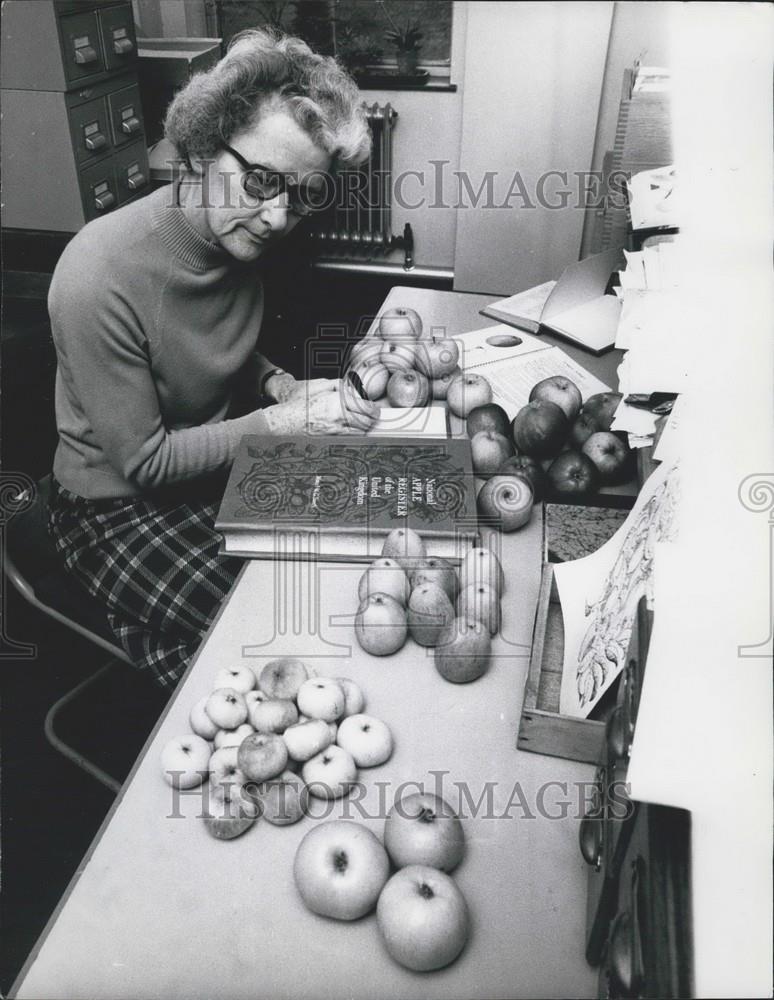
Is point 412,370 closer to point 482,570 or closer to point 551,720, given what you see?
point 482,570

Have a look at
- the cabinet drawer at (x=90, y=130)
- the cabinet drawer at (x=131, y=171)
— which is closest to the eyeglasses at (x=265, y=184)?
the cabinet drawer at (x=90, y=130)

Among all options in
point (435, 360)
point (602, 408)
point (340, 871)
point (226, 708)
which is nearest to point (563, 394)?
point (602, 408)

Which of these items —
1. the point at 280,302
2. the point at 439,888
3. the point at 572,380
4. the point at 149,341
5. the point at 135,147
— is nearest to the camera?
the point at 439,888

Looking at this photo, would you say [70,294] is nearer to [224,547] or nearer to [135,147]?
Answer: [224,547]

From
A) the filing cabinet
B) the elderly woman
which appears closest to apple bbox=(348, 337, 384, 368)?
the elderly woman

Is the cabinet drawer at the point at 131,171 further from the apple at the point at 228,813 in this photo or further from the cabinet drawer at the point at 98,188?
the apple at the point at 228,813

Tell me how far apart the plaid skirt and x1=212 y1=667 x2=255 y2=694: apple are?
398 mm

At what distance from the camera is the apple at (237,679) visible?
981 millimetres

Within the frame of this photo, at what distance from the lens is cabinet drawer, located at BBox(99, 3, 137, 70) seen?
3.25 m

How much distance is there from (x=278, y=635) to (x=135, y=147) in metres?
3.39

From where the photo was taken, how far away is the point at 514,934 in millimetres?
741

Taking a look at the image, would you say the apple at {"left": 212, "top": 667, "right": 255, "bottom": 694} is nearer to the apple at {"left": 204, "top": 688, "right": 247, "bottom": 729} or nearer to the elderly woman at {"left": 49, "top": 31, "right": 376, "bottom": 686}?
the apple at {"left": 204, "top": 688, "right": 247, "bottom": 729}

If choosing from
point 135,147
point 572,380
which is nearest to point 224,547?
point 572,380

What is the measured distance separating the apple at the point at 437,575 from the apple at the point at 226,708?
11.4 inches
